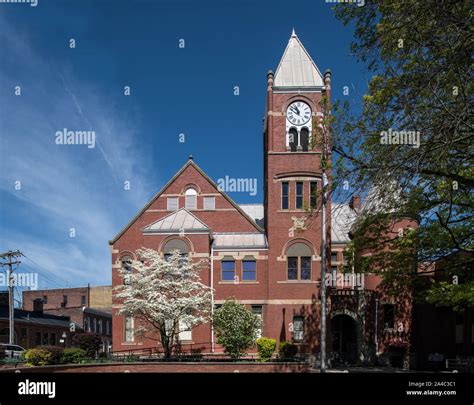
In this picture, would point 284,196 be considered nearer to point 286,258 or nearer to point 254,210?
point 286,258

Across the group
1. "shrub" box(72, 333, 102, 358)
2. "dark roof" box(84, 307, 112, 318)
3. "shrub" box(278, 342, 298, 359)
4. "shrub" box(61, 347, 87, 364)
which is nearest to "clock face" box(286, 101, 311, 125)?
"shrub" box(278, 342, 298, 359)

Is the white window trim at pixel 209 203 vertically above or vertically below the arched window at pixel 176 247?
above

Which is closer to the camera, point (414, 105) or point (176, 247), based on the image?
point (414, 105)

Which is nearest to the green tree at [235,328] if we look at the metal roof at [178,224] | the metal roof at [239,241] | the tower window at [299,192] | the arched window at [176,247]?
the arched window at [176,247]

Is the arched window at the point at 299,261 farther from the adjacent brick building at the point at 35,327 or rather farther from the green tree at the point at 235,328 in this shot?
the adjacent brick building at the point at 35,327

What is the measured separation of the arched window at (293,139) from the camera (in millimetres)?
35656

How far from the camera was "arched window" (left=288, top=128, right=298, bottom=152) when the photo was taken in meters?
35.7

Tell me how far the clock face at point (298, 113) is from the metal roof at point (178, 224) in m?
10.2

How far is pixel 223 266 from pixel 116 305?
842cm

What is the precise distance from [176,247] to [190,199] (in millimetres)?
6130

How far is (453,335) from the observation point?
3231 centimetres

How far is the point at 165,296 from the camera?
3036cm

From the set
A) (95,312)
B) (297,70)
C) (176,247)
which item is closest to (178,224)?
(176,247)
